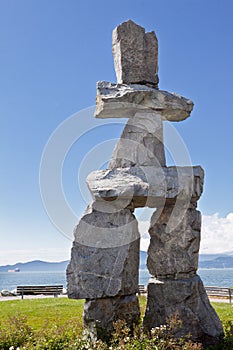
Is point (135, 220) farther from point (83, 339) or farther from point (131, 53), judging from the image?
point (131, 53)

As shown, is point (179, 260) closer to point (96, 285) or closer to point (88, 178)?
point (96, 285)

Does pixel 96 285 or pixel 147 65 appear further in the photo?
pixel 147 65

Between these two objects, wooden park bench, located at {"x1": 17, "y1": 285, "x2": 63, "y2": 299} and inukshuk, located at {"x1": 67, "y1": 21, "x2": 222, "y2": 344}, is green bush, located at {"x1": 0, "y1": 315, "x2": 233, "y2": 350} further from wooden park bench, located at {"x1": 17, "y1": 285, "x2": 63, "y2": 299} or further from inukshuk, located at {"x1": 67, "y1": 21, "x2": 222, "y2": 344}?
wooden park bench, located at {"x1": 17, "y1": 285, "x2": 63, "y2": 299}

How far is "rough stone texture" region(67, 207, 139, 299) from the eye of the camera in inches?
283

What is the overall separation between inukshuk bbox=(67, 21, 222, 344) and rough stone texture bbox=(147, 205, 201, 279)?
0.02 meters

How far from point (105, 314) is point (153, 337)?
0.92m

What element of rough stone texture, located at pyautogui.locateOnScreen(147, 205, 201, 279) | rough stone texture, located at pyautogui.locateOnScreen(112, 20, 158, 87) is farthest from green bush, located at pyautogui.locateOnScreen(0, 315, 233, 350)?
rough stone texture, located at pyautogui.locateOnScreen(112, 20, 158, 87)

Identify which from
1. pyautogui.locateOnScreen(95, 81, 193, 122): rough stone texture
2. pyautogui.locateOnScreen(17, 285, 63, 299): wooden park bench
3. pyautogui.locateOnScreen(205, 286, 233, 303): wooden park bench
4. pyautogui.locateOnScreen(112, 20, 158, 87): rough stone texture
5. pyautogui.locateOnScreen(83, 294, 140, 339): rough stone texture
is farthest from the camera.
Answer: pyautogui.locateOnScreen(17, 285, 63, 299): wooden park bench

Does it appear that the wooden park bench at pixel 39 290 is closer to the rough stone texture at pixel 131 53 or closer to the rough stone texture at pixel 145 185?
the rough stone texture at pixel 145 185

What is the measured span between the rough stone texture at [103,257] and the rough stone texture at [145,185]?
1.22 feet

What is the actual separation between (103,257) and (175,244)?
1414mm

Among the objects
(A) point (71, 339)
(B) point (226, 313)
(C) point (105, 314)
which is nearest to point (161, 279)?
(C) point (105, 314)

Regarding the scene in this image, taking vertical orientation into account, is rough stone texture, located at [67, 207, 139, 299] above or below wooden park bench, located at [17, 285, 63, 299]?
above

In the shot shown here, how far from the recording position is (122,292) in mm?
7258
